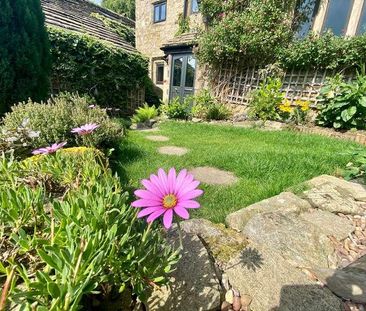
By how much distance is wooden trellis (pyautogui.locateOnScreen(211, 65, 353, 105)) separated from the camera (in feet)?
24.7

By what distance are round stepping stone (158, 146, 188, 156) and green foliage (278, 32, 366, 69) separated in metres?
5.45

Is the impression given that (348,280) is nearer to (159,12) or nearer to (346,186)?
(346,186)

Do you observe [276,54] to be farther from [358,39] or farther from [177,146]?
[177,146]

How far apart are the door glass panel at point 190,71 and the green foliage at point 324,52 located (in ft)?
13.3

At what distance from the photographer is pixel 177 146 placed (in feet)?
15.8

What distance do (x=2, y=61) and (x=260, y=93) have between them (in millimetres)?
6543

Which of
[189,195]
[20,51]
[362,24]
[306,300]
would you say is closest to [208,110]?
[362,24]

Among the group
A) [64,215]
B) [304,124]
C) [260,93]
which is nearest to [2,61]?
[64,215]

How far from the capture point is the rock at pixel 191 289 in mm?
1072

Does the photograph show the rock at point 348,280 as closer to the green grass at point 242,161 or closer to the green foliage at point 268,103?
the green grass at point 242,161

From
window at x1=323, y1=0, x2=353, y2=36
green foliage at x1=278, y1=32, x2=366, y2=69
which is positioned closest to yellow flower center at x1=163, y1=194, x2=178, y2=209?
green foliage at x1=278, y1=32, x2=366, y2=69

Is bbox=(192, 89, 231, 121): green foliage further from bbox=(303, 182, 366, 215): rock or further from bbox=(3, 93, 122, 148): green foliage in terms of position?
bbox=(303, 182, 366, 215): rock

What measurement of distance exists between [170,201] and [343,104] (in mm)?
6644

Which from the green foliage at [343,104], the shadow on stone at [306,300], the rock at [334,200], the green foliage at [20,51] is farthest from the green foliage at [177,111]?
the shadow on stone at [306,300]
